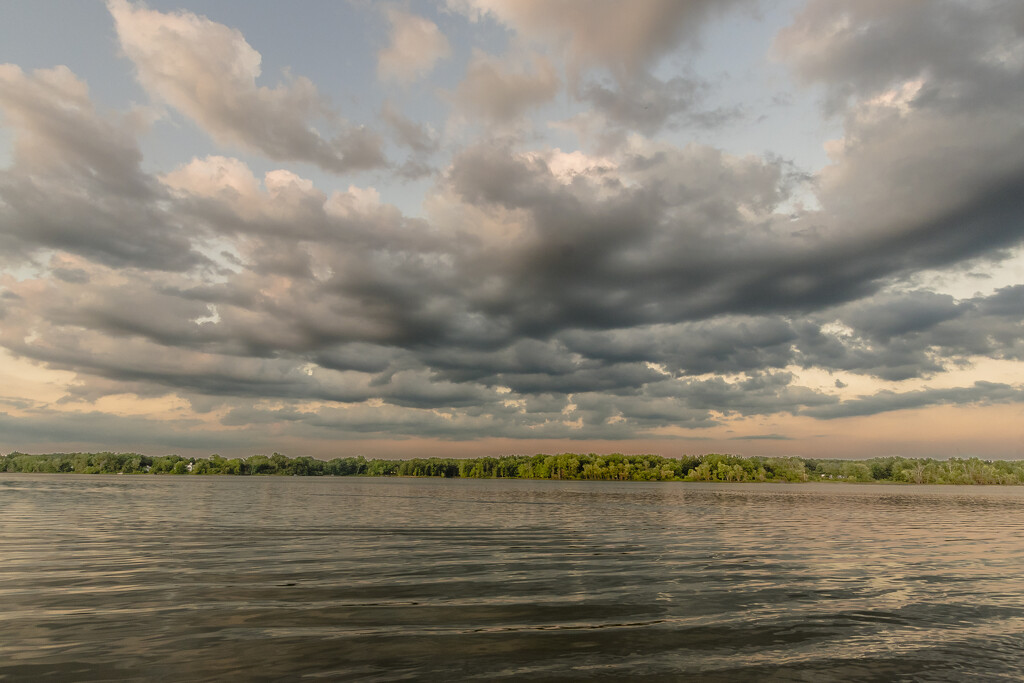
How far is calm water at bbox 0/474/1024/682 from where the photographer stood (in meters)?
12.1

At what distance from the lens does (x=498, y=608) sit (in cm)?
1727

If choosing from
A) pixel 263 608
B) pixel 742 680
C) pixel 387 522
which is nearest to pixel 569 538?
pixel 387 522

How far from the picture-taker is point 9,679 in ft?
35.5

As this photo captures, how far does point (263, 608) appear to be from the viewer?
669 inches

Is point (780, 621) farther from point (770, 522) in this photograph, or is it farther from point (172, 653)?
→ point (770, 522)

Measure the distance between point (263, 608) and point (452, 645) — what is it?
7579 mm

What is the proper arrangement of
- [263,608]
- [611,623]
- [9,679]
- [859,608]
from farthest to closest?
[859,608], [263,608], [611,623], [9,679]

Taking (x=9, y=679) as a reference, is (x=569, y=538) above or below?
below

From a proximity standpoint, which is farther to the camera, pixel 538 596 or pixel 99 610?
pixel 538 596

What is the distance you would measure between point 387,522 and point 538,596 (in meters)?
32.3

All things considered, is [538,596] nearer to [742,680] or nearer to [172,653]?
[742,680]

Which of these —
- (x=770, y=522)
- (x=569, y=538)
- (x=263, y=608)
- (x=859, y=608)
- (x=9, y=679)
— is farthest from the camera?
(x=770, y=522)

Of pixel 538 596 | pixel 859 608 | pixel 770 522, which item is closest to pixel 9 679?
pixel 538 596

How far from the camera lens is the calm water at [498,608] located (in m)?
12.1
